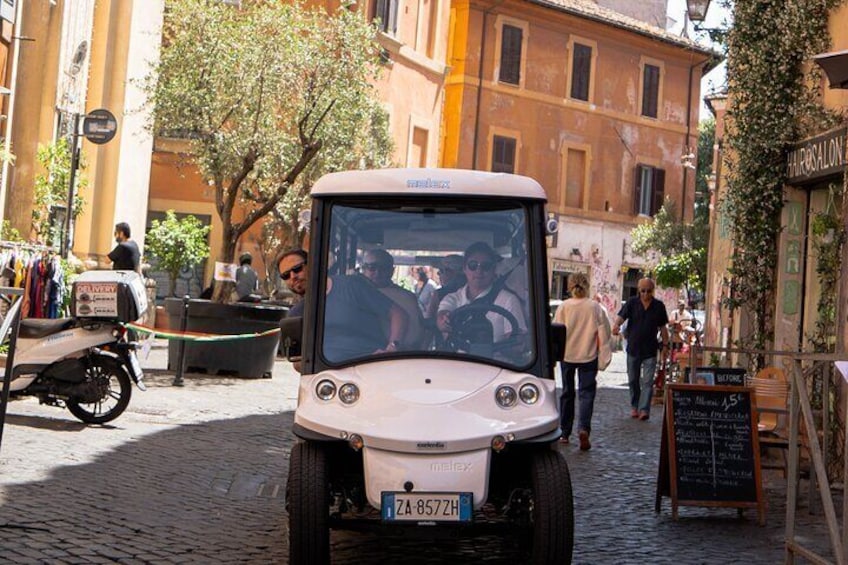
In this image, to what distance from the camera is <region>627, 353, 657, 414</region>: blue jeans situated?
58.3 feet

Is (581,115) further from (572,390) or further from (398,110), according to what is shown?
(572,390)

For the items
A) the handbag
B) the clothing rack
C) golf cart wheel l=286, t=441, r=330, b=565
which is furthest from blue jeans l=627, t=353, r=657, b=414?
golf cart wheel l=286, t=441, r=330, b=565

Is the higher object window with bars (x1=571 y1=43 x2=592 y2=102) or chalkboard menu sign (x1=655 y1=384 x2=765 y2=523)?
window with bars (x1=571 y1=43 x2=592 y2=102)

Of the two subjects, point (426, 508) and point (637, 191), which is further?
point (637, 191)

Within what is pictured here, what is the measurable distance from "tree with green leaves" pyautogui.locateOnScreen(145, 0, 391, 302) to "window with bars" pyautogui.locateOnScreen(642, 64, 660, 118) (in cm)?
2645

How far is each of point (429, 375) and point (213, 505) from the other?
2.64 m

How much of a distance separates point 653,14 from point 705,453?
4677 centimetres

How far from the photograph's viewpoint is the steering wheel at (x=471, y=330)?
24.8 ft

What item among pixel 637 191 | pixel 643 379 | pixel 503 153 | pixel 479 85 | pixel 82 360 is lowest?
pixel 82 360

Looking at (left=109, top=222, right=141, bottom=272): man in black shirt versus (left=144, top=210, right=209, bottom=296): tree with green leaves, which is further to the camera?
(left=144, top=210, right=209, bottom=296): tree with green leaves

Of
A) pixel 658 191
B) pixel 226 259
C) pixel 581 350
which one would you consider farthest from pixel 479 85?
pixel 581 350

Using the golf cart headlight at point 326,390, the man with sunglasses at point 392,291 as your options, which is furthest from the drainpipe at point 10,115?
the golf cart headlight at point 326,390

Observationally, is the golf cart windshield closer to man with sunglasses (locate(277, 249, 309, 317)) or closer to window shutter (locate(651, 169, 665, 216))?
man with sunglasses (locate(277, 249, 309, 317))

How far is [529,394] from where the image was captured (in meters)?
7.28
